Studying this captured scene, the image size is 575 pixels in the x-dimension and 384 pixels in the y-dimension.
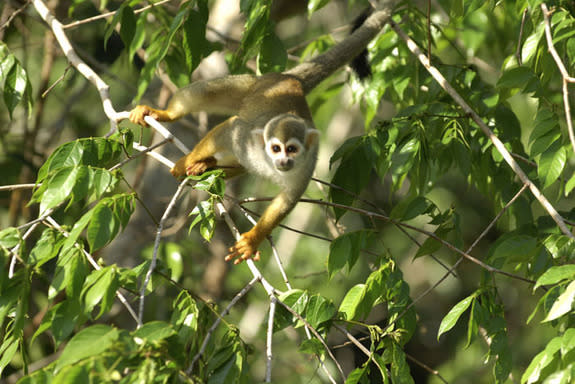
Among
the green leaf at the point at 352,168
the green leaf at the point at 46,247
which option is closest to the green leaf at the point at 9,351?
the green leaf at the point at 46,247

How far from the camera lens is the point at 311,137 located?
4.52 meters

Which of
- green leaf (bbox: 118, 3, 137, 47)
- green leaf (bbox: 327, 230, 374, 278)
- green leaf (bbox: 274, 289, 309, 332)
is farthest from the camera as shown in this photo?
green leaf (bbox: 118, 3, 137, 47)

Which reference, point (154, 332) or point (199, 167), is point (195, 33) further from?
point (154, 332)

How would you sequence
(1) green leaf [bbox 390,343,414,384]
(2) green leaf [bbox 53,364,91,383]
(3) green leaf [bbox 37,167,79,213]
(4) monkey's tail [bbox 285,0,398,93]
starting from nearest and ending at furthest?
(2) green leaf [bbox 53,364,91,383] → (3) green leaf [bbox 37,167,79,213] → (1) green leaf [bbox 390,343,414,384] → (4) monkey's tail [bbox 285,0,398,93]

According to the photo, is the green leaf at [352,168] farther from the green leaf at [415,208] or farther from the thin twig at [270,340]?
the thin twig at [270,340]

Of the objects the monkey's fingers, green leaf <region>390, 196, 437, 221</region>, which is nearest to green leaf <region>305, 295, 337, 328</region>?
green leaf <region>390, 196, 437, 221</region>

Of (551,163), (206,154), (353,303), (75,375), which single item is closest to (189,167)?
(206,154)

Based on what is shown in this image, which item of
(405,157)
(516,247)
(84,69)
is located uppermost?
(84,69)

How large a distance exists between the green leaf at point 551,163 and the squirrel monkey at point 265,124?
1774 millimetres

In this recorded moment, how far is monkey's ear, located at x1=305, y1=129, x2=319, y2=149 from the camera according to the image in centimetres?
448

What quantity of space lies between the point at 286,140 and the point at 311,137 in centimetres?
30

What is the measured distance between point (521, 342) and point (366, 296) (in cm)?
760

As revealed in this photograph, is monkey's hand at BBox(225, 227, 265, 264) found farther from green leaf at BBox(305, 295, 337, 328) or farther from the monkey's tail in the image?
the monkey's tail

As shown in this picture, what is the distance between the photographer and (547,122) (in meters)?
2.93
